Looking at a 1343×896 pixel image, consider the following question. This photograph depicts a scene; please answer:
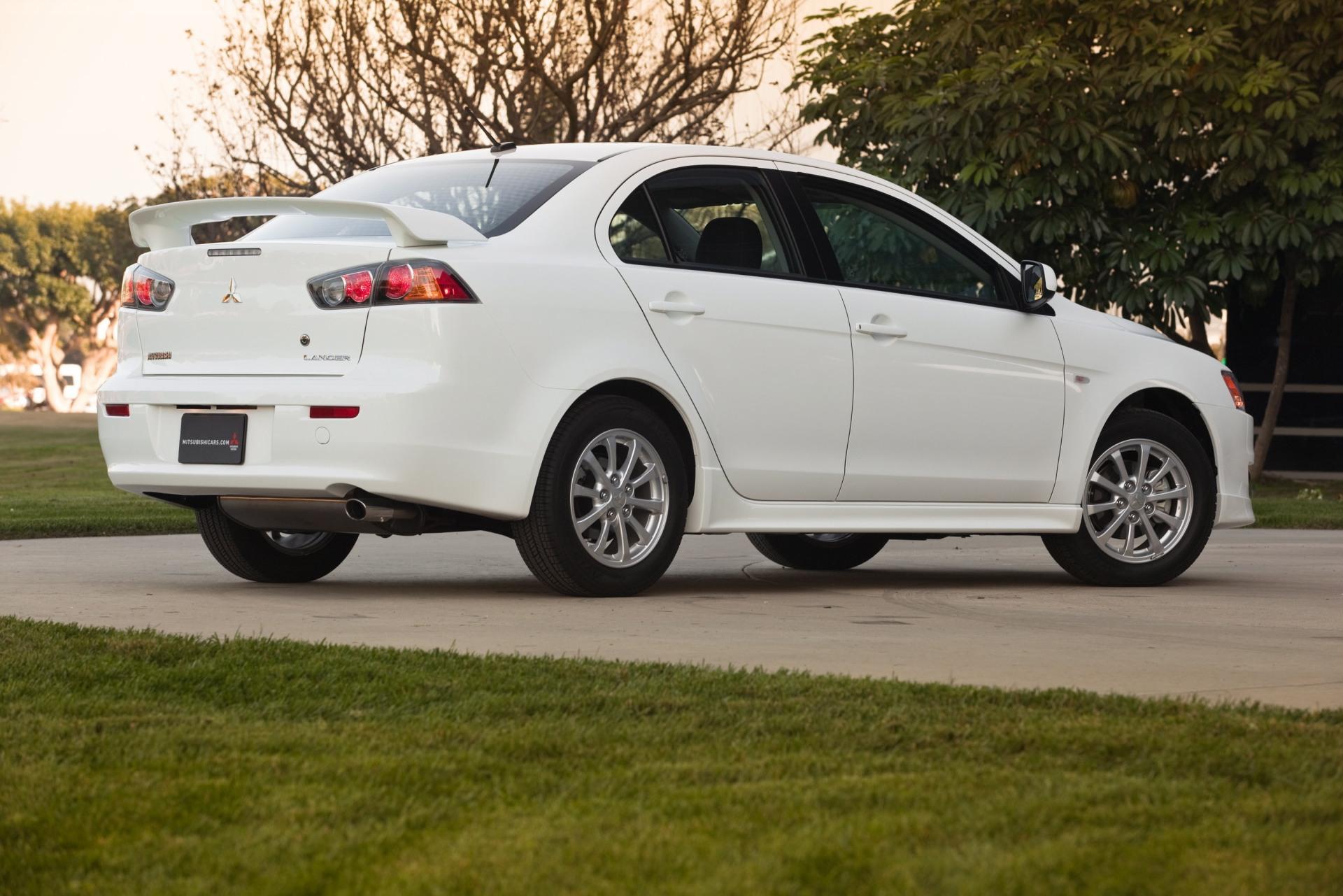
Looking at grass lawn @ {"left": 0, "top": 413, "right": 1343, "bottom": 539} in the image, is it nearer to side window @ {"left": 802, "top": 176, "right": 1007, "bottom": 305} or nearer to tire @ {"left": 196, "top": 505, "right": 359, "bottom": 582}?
tire @ {"left": 196, "top": 505, "right": 359, "bottom": 582}

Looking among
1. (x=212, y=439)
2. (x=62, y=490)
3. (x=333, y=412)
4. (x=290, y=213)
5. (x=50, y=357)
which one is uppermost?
(x=290, y=213)

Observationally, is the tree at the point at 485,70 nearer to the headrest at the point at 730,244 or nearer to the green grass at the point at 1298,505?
the green grass at the point at 1298,505

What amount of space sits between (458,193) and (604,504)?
4.36 feet

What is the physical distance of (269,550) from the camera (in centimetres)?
815

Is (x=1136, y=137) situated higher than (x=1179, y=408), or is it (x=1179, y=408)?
(x=1136, y=137)

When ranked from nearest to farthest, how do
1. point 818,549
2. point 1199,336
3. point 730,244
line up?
point 730,244 < point 818,549 < point 1199,336

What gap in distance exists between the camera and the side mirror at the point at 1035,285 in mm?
8438

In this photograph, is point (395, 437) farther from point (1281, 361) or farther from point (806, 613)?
point (1281, 361)

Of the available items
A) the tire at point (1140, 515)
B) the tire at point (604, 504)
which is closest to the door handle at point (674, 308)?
the tire at point (604, 504)

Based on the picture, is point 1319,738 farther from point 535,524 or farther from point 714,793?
point 535,524

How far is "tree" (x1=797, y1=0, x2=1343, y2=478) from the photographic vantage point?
1833 cm

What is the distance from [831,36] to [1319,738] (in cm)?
1813

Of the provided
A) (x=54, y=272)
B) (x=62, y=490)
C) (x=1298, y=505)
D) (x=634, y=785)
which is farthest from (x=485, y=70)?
(x=54, y=272)

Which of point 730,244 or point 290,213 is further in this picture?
point 730,244
